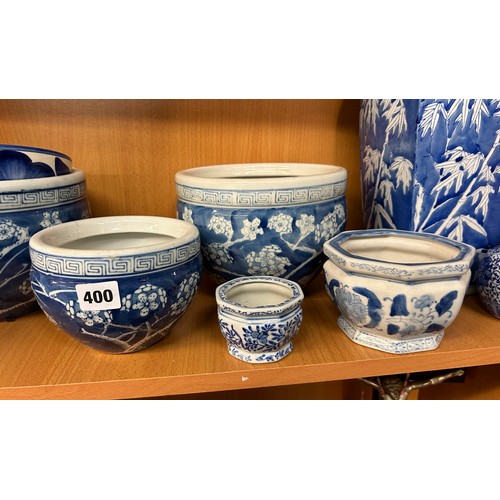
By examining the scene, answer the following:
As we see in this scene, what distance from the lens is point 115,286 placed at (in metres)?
0.49

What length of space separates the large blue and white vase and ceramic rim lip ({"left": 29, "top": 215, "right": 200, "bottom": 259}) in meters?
0.36

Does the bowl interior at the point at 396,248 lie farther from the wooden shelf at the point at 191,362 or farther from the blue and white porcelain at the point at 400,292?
the wooden shelf at the point at 191,362

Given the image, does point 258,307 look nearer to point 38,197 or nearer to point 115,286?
point 115,286

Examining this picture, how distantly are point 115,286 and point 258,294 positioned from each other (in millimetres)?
227

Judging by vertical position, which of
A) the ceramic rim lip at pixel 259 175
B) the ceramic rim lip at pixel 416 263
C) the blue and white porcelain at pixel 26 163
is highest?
the blue and white porcelain at pixel 26 163

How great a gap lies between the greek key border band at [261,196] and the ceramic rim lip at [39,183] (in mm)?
176

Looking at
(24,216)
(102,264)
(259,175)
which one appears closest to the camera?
(102,264)

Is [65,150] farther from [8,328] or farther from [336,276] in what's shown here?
[336,276]

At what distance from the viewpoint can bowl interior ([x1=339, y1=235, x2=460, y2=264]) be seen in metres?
0.64

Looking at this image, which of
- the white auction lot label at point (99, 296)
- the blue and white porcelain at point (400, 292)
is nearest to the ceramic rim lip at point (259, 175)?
the blue and white porcelain at point (400, 292)

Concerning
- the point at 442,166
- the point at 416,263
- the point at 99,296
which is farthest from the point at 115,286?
the point at 442,166

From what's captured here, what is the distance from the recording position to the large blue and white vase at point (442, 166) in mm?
632

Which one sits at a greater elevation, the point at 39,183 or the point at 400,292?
the point at 39,183

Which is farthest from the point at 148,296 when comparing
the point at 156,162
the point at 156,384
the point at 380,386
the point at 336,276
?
the point at 380,386
